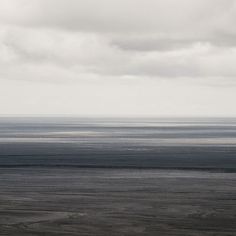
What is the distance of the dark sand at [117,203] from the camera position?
4309 centimetres

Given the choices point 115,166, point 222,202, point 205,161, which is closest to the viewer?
point 222,202

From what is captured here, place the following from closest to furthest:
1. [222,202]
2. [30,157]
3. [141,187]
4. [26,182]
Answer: [222,202] < [141,187] < [26,182] < [30,157]

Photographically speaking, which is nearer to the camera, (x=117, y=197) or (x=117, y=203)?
(x=117, y=203)

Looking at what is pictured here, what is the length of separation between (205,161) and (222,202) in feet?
152

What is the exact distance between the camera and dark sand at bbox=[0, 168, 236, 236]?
43094 mm

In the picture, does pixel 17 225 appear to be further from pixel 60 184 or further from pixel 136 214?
pixel 60 184

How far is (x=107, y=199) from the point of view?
186 feet

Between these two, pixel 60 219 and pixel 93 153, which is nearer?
pixel 60 219

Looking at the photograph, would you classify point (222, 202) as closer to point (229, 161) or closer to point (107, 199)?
point (107, 199)

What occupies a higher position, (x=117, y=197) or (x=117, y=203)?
(x=117, y=197)

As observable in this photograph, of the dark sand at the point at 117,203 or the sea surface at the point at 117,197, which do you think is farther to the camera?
the sea surface at the point at 117,197

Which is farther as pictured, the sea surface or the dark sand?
the sea surface

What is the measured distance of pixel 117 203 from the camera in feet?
178

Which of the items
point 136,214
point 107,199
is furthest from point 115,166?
point 136,214
